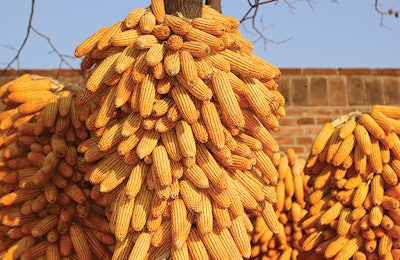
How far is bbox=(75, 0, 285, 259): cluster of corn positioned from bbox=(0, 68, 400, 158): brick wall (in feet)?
14.7

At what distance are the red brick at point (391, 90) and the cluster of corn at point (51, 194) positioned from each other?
491cm

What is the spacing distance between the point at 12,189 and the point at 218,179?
1814 millimetres

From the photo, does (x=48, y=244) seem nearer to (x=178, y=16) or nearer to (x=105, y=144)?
(x=105, y=144)

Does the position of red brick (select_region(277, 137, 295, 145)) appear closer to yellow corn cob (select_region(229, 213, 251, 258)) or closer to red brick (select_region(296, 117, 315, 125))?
red brick (select_region(296, 117, 315, 125))

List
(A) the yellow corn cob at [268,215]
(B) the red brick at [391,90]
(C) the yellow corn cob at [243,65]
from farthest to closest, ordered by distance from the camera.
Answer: (B) the red brick at [391,90], (A) the yellow corn cob at [268,215], (C) the yellow corn cob at [243,65]

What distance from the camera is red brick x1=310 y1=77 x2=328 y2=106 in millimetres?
7770

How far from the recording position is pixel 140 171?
3.12 meters

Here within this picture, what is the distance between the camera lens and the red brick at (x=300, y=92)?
773cm

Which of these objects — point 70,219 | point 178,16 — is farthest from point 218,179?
point 70,219

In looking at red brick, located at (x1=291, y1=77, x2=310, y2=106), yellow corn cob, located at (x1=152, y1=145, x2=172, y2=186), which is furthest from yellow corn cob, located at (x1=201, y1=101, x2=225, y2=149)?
red brick, located at (x1=291, y1=77, x2=310, y2=106)

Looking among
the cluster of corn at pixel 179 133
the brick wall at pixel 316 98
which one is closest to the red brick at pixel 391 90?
the brick wall at pixel 316 98

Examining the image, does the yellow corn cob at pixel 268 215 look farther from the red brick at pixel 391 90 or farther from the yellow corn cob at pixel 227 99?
the red brick at pixel 391 90

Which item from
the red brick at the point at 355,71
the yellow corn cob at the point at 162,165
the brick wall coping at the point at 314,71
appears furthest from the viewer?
the red brick at the point at 355,71

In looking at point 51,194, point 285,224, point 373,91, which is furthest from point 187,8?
point 373,91
